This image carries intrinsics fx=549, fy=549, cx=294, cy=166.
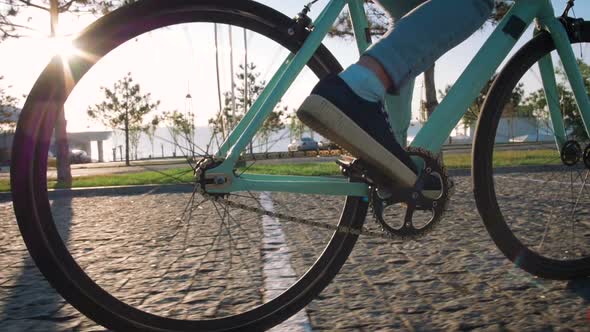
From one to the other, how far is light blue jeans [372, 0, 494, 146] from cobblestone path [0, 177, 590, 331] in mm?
645

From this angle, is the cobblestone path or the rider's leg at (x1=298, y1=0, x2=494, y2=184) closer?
the rider's leg at (x1=298, y1=0, x2=494, y2=184)

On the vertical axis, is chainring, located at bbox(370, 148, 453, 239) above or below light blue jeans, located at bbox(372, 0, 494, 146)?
below

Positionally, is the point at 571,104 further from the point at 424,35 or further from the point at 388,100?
the point at 424,35

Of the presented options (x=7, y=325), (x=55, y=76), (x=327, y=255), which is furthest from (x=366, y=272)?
(x=55, y=76)

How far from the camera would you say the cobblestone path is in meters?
1.99

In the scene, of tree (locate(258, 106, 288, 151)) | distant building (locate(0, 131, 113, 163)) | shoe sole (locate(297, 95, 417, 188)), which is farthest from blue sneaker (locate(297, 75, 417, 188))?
distant building (locate(0, 131, 113, 163))

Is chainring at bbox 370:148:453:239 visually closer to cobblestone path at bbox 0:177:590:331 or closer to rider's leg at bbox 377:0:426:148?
cobblestone path at bbox 0:177:590:331

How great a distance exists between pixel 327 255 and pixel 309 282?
0.37ft

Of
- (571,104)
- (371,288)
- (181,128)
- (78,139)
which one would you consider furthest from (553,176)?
(78,139)

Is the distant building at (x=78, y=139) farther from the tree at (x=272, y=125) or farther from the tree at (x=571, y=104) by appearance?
the tree at (x=571, y=104)

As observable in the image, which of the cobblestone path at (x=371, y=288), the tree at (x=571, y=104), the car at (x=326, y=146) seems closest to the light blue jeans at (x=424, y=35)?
the car at (x=326, y=146)

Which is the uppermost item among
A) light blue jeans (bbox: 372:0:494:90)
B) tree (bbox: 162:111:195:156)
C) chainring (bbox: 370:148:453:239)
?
light blue jeans (bbox: 372:0:494:90)

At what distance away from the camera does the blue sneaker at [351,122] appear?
1.63 m

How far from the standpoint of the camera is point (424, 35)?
1778mm
